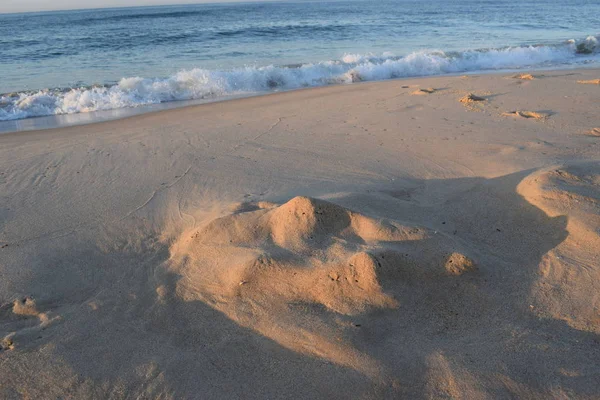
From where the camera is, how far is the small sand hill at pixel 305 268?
2127 millimetres

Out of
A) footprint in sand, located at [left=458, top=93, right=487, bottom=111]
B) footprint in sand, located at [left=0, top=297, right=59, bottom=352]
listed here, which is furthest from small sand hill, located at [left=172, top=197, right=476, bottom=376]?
footprint in sand, located at [left=458, top=93, right=487, bottom=111]

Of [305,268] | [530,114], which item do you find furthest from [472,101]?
[305,268]

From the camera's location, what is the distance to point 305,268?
2426mm

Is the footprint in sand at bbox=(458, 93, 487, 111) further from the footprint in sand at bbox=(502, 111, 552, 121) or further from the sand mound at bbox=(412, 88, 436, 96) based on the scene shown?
the sand mound at bbox=(412, 88, 436, 96)

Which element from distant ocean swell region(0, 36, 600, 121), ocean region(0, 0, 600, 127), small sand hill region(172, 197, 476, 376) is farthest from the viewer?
ocean region(0, 0, 600, 127)

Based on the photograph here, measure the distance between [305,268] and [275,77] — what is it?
919 centimetres

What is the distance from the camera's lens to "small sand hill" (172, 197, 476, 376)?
2.13 meters

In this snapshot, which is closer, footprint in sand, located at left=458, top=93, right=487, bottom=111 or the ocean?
footprint in sand, located at left=458, top=93, right=487, bottom=111

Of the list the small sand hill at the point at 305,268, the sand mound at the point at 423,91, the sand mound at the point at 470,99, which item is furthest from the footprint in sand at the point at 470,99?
the small sand hill at the point at 305,268

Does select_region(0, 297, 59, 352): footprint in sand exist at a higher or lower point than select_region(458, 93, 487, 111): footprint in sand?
lower

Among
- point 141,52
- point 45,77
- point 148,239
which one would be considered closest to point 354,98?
point 148,239

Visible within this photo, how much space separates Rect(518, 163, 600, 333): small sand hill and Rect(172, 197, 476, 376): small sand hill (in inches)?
17.3

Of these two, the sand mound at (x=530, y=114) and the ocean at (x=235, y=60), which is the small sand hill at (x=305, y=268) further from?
the ocean at (x=235, y=60)

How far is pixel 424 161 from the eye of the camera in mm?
4359
